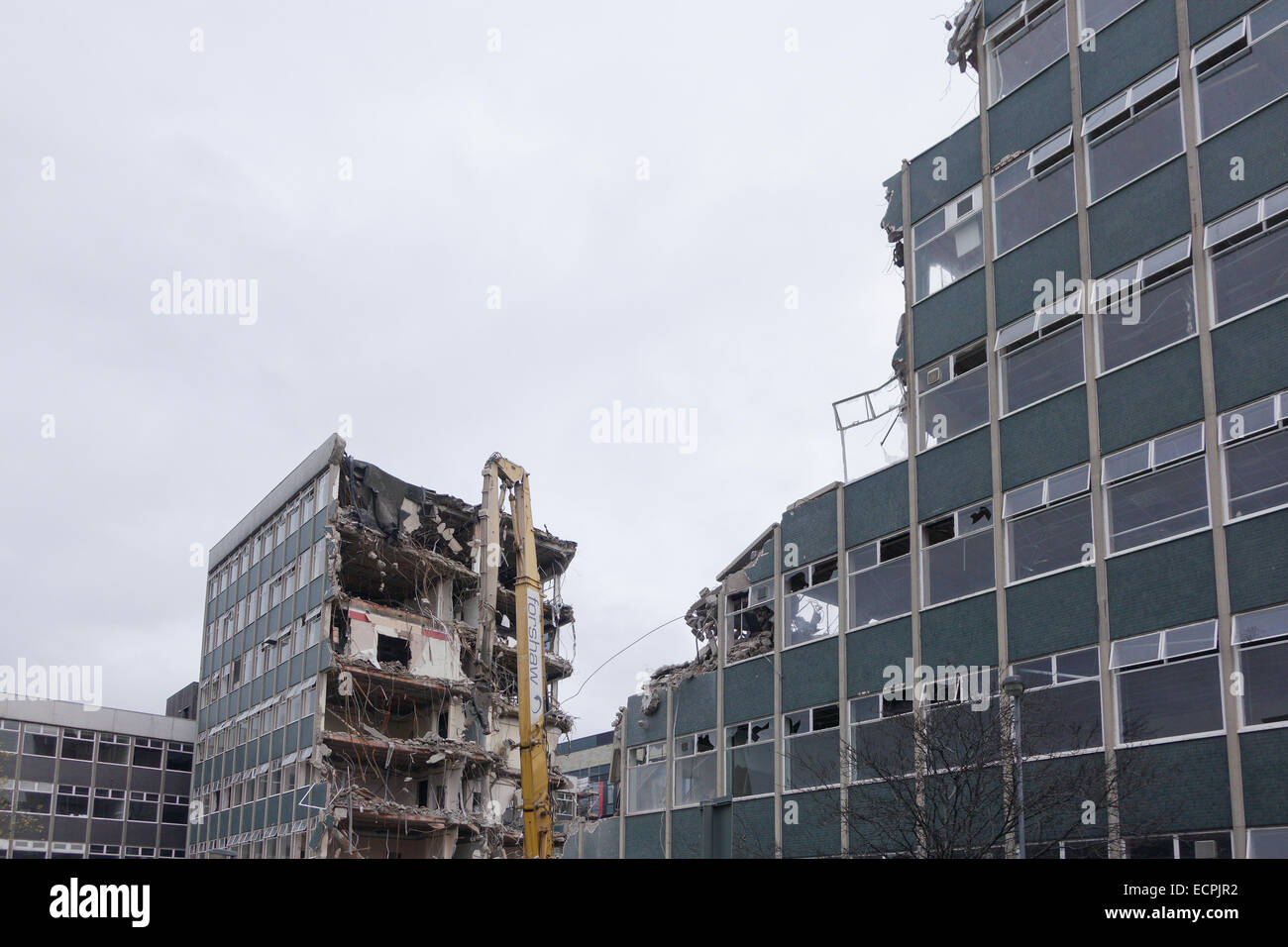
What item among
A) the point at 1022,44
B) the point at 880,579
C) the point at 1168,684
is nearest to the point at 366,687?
the point at 880,579

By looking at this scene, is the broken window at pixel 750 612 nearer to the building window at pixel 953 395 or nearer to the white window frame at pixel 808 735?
the white window frame at pixel 808 735

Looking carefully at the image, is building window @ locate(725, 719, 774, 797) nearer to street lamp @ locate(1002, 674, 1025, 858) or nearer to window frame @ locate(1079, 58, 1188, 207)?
street lamp @ locate(1002, 674, 1025, 858)

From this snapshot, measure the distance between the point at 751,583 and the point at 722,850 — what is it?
670cm

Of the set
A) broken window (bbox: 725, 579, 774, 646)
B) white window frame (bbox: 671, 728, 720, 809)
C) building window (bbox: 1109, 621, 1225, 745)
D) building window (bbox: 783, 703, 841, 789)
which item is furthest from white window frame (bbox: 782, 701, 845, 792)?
building window (bbox: 1109, 621, 1225, 745)

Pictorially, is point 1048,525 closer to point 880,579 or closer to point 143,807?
point 880,579

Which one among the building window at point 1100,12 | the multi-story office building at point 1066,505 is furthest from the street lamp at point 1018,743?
the building window at point 1100,12

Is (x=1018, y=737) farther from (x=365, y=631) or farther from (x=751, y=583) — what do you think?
(x=365, y=631)

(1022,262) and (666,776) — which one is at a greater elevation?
(1022,262)

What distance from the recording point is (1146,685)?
23000 mm

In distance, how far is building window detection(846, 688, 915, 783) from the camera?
88.0 ft

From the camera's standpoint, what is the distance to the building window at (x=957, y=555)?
26953mm

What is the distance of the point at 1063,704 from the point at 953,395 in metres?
7.77

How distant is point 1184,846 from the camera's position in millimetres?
21547
